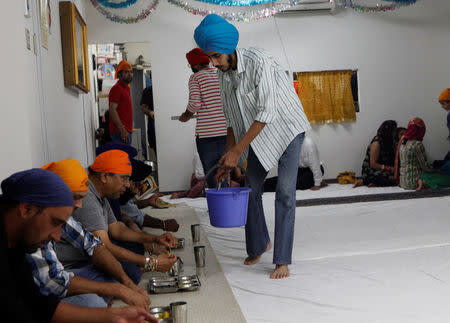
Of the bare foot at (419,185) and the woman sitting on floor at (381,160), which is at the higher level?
the woman sitting on floor at (381,160)

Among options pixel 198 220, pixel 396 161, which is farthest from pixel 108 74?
pixel 396 161

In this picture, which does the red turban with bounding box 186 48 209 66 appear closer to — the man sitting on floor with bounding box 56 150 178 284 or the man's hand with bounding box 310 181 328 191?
the man sitting on floor with bounding box 56 150 178 284

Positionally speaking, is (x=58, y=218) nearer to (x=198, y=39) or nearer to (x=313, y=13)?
(x=198, y=39)

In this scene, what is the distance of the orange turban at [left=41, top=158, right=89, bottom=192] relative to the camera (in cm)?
161

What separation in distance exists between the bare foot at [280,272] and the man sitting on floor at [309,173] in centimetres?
346

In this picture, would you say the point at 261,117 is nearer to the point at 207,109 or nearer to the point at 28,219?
Answer: the point at 207,109

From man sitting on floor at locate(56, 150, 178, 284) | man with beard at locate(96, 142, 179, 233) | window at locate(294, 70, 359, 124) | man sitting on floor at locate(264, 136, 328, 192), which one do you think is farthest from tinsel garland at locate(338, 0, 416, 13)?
man sitting on floor at locate(56, 150, 178, 284)

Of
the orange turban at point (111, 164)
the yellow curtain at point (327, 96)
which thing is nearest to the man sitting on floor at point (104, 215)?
the orange turban at point (111, 164)

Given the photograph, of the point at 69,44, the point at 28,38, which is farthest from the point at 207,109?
the point at 28,38

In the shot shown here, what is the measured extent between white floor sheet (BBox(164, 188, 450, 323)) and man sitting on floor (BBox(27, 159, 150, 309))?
0.60 m

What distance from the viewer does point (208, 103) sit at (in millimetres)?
3787

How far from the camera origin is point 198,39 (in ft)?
8.04

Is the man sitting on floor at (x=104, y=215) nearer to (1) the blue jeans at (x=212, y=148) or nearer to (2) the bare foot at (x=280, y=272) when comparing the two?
(2) the bare foot at (x=280, y=272)

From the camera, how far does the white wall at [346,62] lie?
6.43 metres
